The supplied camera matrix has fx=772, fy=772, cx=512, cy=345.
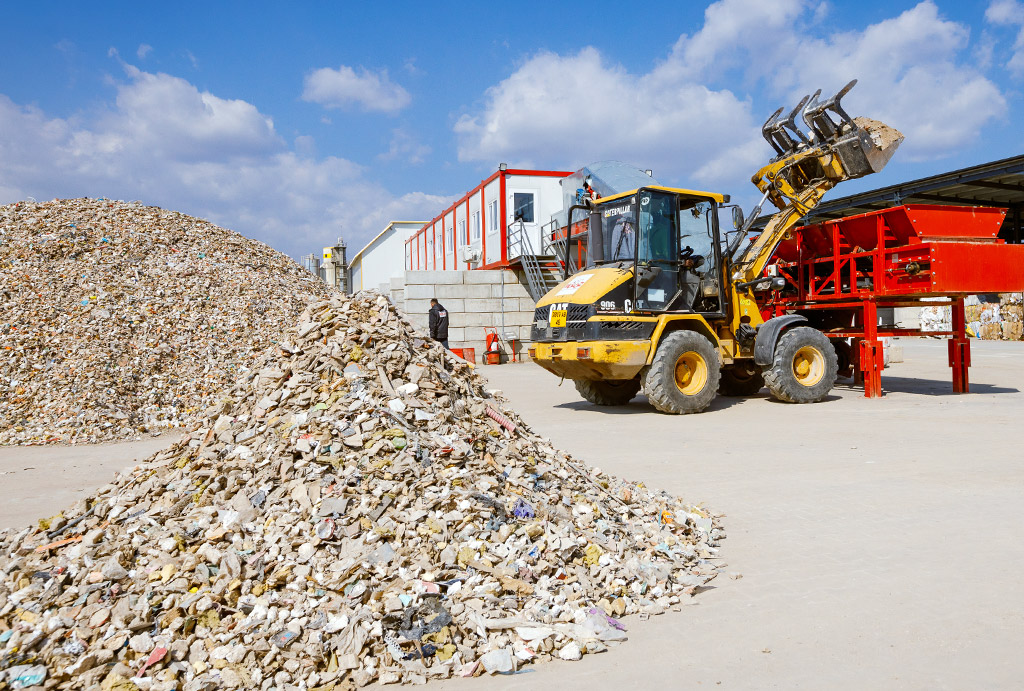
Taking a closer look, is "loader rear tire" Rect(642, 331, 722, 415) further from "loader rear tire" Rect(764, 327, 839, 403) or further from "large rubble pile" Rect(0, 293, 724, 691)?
"large rubble pile" Rect(0, 293, 724, 691)

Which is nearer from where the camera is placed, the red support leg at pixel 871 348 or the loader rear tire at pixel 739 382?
the red support leg at pixel 871 348

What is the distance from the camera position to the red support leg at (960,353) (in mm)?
12602

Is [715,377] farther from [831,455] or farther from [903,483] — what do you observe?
[903,483]

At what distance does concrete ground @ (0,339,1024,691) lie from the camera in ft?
10.8

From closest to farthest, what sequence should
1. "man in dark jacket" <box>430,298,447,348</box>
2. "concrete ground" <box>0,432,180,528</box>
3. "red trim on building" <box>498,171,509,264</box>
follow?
"concrete ground" <box>0,432,180,528</box>
"man in dark jacket" <box>430,298,447,348</box>
"red trim on building" <box>498,171,509,264</box>

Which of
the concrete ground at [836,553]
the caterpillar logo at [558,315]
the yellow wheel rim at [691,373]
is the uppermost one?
the caterpillar logo at [558,315]

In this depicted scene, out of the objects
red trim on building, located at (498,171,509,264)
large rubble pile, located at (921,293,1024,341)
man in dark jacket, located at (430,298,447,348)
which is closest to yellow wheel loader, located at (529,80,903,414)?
man in dark jacket, located at (430,298,447,348)

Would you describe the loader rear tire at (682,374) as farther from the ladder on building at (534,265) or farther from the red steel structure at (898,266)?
the ladder on building at (534,265)

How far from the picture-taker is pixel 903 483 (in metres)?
6.45

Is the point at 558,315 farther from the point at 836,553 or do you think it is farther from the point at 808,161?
the point at 836,553

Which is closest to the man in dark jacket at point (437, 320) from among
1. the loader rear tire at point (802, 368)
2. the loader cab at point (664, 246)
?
the loader cab at point (664, 246)

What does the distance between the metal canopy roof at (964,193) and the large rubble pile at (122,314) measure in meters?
15.3

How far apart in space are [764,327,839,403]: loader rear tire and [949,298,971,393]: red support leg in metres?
2.32

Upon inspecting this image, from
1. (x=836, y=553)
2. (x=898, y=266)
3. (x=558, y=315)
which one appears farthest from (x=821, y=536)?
(x=898, y=266)
